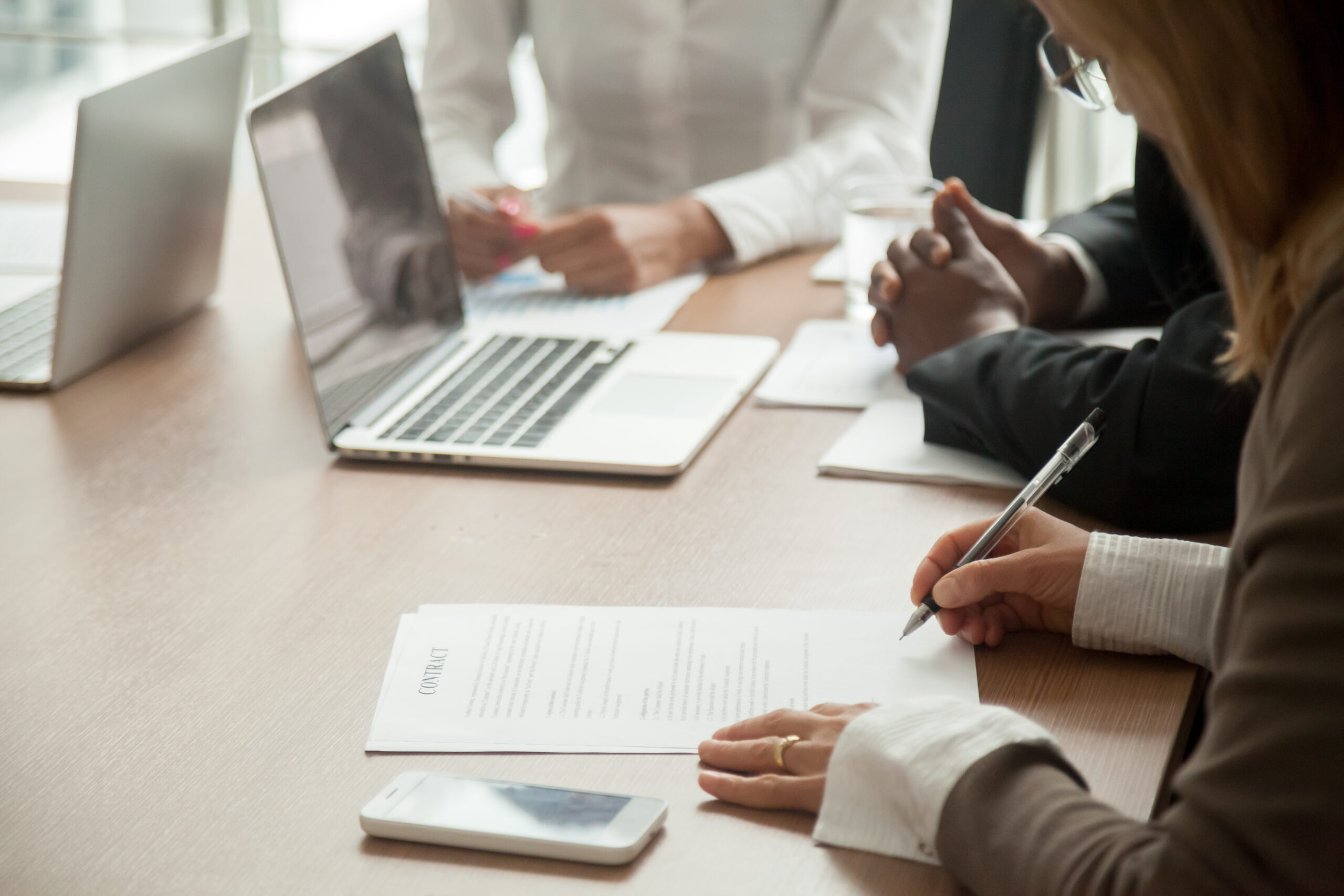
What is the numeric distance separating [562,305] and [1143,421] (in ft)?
2.36

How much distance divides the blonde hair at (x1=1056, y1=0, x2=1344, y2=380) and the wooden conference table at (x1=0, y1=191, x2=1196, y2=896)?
27 cm

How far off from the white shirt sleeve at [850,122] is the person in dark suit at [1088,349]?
13.3 inches

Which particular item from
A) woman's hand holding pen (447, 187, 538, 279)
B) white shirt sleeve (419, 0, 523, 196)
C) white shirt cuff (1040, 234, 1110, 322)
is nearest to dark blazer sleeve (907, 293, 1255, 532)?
white shirt cuff (1040, 234, 1110, 322)

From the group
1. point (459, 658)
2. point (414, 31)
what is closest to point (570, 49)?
point (459, 658)

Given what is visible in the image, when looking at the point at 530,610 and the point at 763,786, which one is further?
the point at 530,610

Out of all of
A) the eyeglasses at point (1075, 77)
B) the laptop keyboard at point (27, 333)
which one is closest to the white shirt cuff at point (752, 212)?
the eyeglasses at point (1075, 77)

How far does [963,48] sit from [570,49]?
2.80 feet

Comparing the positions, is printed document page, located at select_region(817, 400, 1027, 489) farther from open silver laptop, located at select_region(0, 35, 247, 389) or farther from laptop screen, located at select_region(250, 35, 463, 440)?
open silver laptop, located at select_region(0, 35, 247, 389)

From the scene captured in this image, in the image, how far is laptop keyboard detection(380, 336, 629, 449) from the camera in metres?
1.11

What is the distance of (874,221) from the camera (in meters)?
1.38

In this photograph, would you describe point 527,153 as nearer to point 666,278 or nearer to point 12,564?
point 666,278

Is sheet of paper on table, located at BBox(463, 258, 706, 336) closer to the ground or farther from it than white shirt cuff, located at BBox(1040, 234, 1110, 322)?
closer to the ground

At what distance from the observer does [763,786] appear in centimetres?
65

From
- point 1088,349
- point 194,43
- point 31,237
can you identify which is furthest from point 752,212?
point 194,43
